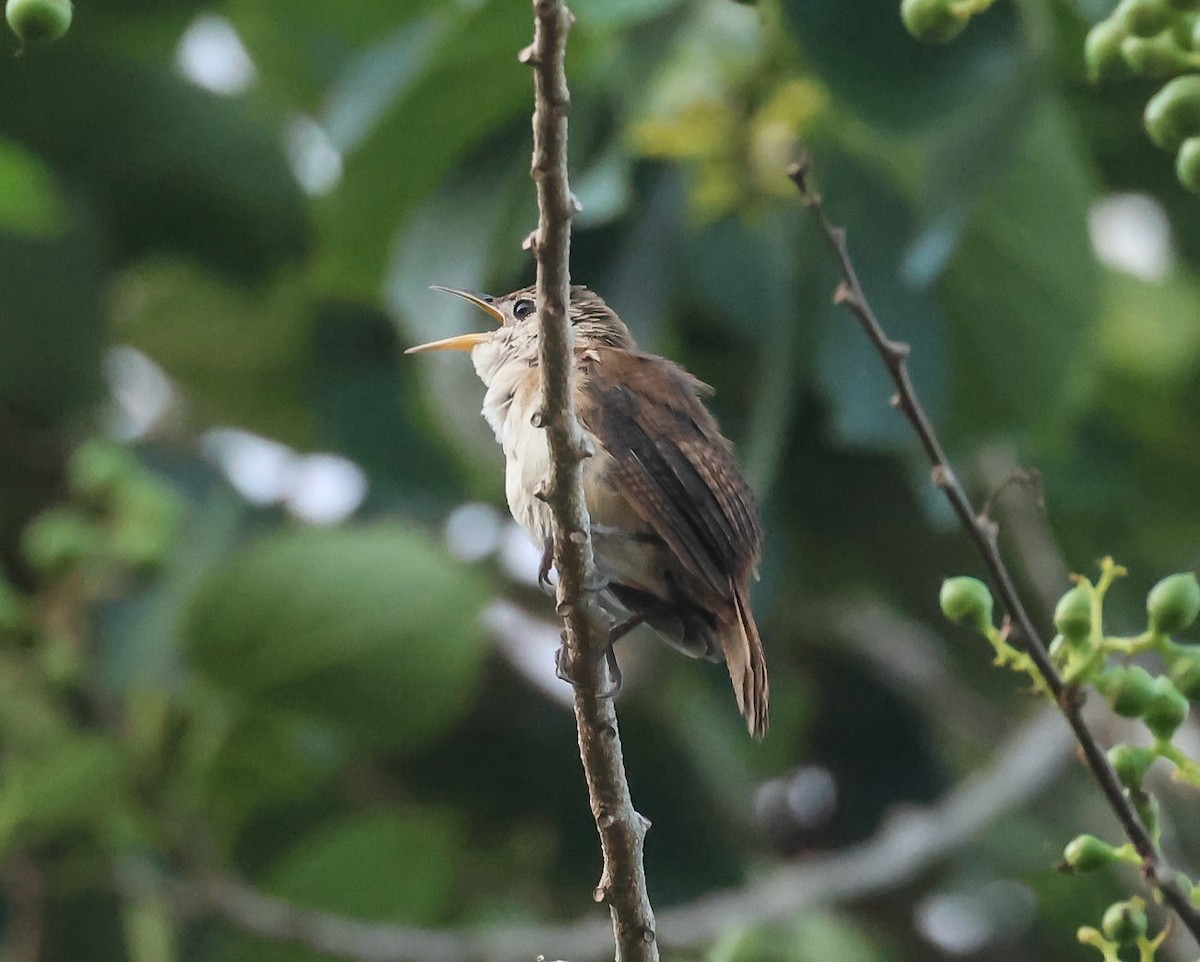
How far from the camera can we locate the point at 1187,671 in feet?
6.48

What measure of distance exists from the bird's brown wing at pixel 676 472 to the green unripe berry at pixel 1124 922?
3.87 ft

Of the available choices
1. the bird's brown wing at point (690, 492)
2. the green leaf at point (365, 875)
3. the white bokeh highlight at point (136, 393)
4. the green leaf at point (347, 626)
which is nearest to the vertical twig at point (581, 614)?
the bird's brown wing at point (690, 492)

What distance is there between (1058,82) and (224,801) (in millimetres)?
2800

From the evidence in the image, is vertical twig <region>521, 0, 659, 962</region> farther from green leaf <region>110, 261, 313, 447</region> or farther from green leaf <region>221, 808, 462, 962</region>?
green leaf <region>110, 261, 313, 447</region>

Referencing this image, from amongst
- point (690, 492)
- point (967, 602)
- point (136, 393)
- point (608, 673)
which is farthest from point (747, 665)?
point (136, 393)

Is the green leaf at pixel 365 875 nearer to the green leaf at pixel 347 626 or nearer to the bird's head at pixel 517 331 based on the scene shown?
the green leaf at pixel 347 626

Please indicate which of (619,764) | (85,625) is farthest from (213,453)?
(619,764)

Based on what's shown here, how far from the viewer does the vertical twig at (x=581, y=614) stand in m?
2.09

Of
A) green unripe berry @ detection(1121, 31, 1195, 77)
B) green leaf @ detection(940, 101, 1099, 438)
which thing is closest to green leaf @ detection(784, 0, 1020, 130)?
green leaf @ detection(940, 101, 1099, 438)

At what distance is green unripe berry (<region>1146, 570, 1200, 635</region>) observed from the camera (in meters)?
1.95

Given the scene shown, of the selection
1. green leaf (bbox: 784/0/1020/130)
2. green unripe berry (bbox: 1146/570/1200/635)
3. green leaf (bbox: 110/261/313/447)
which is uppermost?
green leaf (bbox: 110/261/313/447)

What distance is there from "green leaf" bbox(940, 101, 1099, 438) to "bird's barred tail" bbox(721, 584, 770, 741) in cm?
164

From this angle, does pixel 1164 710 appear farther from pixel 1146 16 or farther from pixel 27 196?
pixel 27 196

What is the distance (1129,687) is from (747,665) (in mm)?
1097
